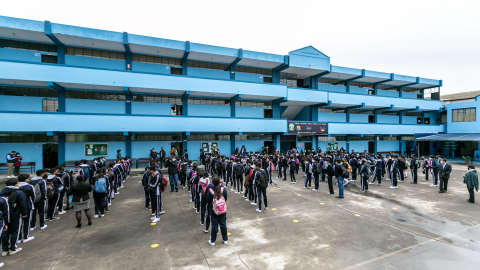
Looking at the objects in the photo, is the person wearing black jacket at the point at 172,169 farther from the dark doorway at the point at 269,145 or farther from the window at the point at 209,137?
the dark doorway at the point at 269,145

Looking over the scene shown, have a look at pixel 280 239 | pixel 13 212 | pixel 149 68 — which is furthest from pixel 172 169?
pixel 149 68

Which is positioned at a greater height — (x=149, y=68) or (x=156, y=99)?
(x=149, y=68)

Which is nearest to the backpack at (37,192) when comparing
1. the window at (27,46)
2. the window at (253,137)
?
the window at (27,46)

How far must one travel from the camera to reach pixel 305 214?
846 centimetres

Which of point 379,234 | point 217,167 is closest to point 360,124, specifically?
point 217,167

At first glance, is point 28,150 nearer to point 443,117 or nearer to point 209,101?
point 209,101

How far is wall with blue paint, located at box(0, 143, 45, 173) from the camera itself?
17.3 m

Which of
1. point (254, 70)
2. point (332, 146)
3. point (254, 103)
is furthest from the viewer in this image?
point (332, 146)

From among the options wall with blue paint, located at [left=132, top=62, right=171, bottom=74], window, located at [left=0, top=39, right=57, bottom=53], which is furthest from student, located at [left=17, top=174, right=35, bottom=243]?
window, located at [left=0, top=39, right=57, bottom=53]

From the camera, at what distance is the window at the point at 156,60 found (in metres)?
21.6

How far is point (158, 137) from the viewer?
866 inches

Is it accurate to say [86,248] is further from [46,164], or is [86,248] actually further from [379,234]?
[46,164]

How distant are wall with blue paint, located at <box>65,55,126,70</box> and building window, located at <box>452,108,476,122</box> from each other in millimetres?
45597

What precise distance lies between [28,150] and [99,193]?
15.8 m
